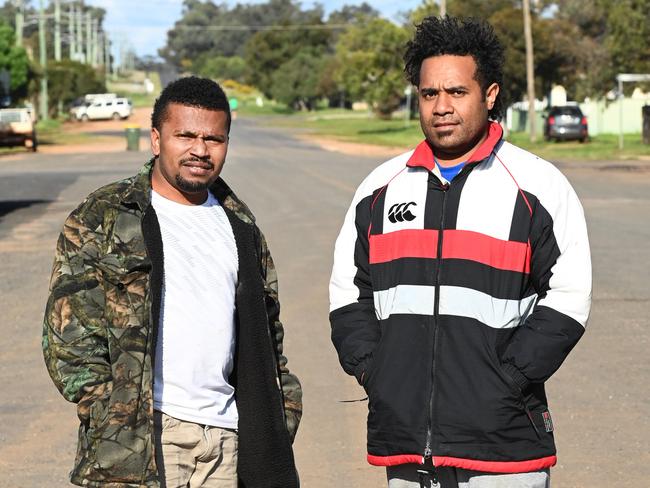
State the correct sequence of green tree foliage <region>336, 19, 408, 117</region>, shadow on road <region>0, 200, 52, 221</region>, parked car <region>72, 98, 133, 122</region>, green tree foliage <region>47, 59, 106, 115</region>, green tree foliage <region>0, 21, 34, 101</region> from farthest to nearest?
parked car <region>72, 98, 133, 122</region> < green tree foliage <region>47, 59, 106, 115</region> < green tree foliage <region>336, 19, 408, 117</region> < green tree foliage <region>0, 21, 34, 101</region> < shadow on road <region>0, 200, 52, 221</region>

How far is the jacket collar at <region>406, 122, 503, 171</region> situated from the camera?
12.6 ft

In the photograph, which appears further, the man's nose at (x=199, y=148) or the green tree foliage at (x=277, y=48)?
the green tree foliage at (x=277, y=48)

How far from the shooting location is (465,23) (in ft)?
13.2

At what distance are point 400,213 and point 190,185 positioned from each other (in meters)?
0.64

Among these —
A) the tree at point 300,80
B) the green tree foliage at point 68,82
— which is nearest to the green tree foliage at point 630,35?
the green tree foliage at point 68,82

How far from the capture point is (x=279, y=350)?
420 centimetres

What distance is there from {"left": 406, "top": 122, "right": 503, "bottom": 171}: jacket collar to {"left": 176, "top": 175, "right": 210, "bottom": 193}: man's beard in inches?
24.4

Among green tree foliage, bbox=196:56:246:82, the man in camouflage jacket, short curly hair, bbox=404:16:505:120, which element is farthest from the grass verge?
green tree foliage, bbox=196:56:246:82

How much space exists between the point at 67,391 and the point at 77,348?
12 centimetres

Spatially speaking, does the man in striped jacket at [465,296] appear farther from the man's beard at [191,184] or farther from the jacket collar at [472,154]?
the man's beard at [191,184]

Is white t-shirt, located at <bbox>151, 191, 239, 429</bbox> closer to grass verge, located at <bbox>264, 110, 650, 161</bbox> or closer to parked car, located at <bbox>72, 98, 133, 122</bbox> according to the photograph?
grass verge, located at <bbox>264, 110, 650, 161</bbox>

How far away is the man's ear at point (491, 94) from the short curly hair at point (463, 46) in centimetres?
1

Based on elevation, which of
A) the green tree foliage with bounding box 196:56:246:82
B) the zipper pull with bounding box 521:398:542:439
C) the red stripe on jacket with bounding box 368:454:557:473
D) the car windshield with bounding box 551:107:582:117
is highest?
the green tree foliage with bounding box 196:56:246:82

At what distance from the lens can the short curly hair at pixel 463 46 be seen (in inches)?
156
